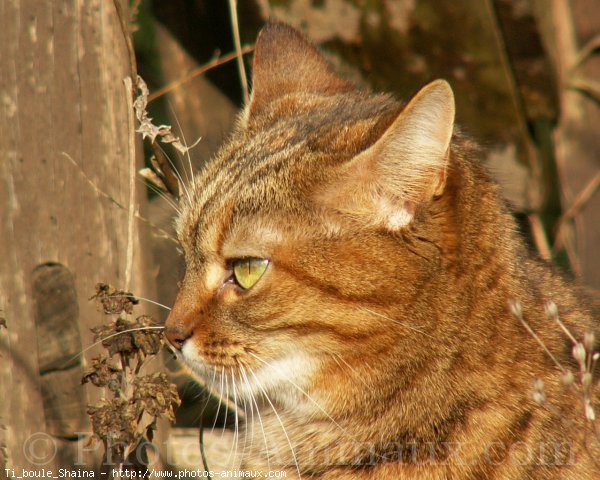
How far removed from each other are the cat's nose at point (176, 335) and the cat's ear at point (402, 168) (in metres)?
0.53

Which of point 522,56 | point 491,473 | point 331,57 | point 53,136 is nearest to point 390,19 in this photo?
point 331,57

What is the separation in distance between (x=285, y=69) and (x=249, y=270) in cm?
95

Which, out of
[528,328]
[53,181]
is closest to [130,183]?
[53,181]

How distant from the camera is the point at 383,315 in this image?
7.68 ft

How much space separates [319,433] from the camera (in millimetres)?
2559

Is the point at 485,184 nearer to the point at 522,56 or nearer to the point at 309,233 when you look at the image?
the point at 309,233

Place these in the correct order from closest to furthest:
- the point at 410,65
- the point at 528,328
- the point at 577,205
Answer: the point at 528,328
the point at 410,65
the point at 577,205

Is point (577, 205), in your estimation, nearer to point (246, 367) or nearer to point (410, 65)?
point (410, 65)

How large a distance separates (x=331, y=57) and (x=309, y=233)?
2.33 metres

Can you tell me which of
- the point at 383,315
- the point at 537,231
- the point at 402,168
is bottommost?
the point at 537,231

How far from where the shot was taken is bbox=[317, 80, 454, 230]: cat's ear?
7.16 ft

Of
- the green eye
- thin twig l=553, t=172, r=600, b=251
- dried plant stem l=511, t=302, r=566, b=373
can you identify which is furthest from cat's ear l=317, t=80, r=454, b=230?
thin twig l=553, t=172, r=600, b=251

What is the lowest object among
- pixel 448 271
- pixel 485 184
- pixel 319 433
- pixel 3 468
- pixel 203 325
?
pixel 3 468

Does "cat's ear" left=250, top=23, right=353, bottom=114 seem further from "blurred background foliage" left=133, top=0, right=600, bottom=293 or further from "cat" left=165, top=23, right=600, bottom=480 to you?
"blurred background foliage" left=133, top=0, right=600, bottom=293
